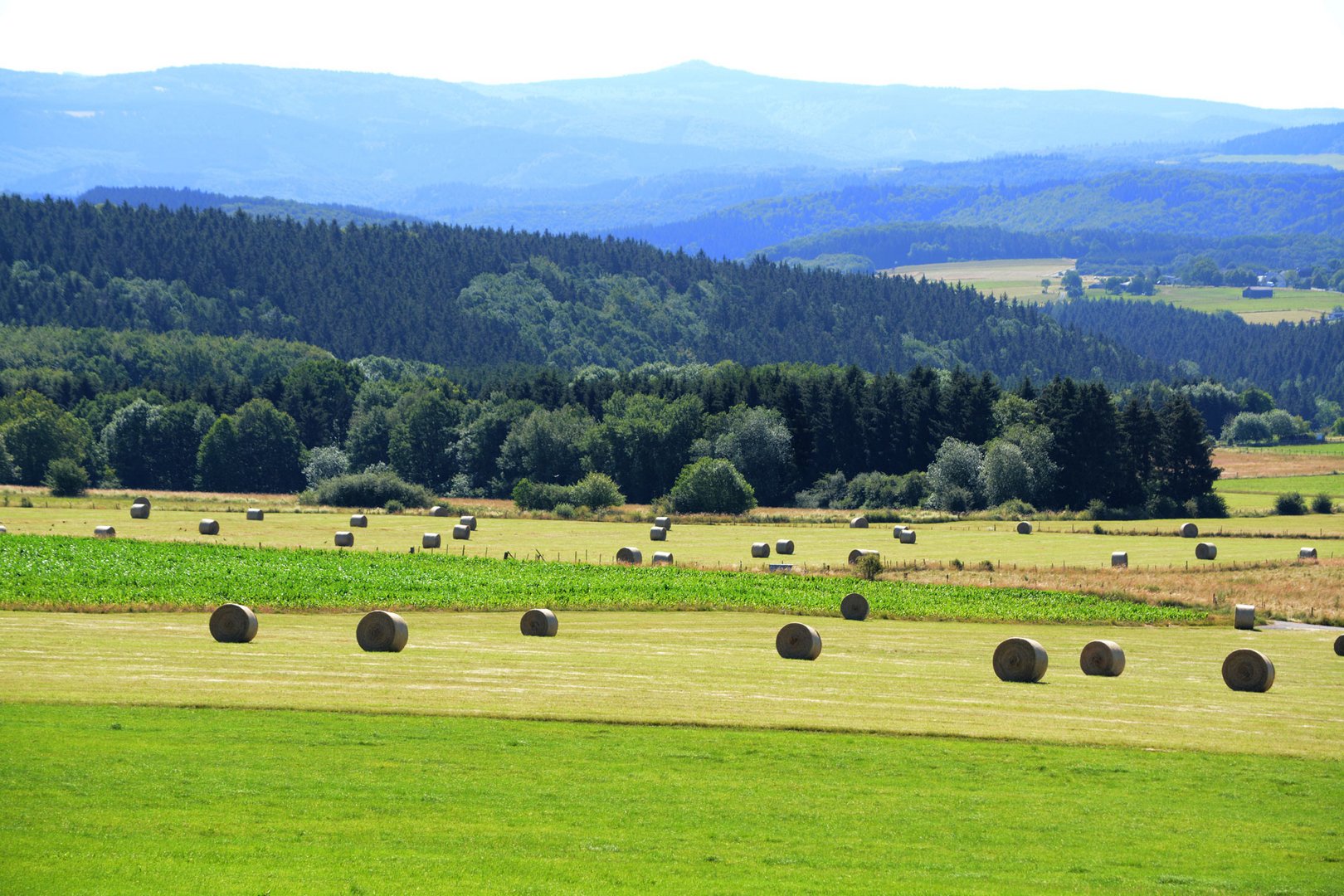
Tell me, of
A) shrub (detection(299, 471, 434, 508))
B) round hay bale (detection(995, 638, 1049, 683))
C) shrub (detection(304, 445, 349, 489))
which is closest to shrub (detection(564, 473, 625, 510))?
shrub (detection(299, 471, 434, 508))

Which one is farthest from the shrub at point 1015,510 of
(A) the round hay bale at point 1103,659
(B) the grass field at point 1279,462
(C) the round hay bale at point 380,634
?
(C) the round hay bale at point 380,634

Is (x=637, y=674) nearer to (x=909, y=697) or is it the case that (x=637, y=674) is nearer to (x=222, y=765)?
(x=909, y=697)

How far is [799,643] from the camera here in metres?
47.6

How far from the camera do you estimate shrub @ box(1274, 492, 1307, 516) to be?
11506 centimetres

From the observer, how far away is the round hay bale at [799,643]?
4741 centimetres

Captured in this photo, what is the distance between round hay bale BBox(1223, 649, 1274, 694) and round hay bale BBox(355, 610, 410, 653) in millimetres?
23885

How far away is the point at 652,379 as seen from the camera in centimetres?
17850

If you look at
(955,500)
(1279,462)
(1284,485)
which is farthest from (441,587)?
(1279,462)

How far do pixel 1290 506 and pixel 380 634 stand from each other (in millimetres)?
88757

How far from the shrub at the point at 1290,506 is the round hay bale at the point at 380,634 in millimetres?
87533

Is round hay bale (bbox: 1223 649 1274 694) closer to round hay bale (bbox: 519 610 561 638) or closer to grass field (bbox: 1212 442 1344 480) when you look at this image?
round hay bale (bbox: 519 610 561 638)

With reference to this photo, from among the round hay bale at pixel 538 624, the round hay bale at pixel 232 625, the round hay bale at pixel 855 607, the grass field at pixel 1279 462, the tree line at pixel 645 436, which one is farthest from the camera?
the grass field at pixel 1279 462

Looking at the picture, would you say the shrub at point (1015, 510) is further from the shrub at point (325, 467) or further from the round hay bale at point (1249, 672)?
the round hay bale at point (1249, 672)

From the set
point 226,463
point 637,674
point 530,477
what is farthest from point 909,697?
point 226,463
